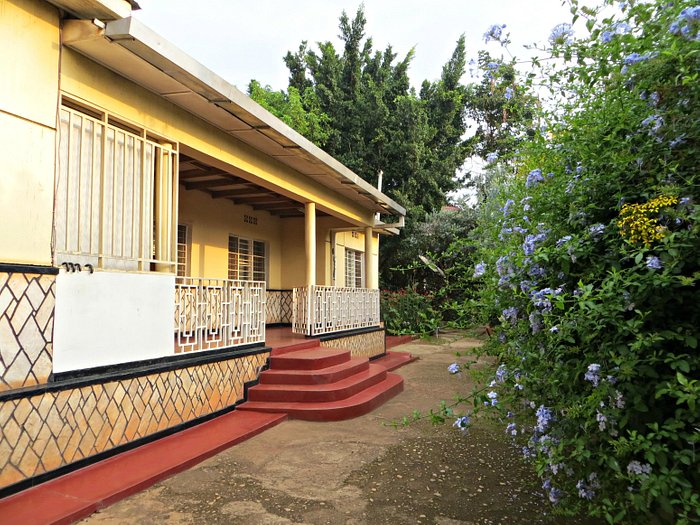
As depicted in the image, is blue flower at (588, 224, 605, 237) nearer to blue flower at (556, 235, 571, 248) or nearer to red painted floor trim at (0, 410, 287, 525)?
blue flower at (556, 235, 571, 248)

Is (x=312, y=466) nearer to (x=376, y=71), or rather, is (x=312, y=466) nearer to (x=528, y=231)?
(x=528, y=231)

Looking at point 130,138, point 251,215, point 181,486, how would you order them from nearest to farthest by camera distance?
point 181,486 < point 130,138 < point 251,215

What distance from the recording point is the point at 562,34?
2.33 metres

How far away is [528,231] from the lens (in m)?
2.49

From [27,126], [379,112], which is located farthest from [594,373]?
[379,112]

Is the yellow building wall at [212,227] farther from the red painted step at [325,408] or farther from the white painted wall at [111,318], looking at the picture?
the white painted wall at [111,318]

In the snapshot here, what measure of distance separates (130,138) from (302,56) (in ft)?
67.7

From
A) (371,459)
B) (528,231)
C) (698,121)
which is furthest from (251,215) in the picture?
(698,121)

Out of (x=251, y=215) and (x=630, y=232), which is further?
(x=251, y=215)

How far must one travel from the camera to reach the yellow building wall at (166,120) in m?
4.27

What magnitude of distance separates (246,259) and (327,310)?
9.39 ft

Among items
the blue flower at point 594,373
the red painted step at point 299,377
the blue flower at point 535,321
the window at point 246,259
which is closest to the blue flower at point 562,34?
the blue flower at point 535,321

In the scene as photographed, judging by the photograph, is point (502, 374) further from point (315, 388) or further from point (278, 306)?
point (278, 306)

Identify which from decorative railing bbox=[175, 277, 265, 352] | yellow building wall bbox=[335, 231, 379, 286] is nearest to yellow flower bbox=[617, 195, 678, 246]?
decorative railing bbox=[175, 277, 265, 352]
